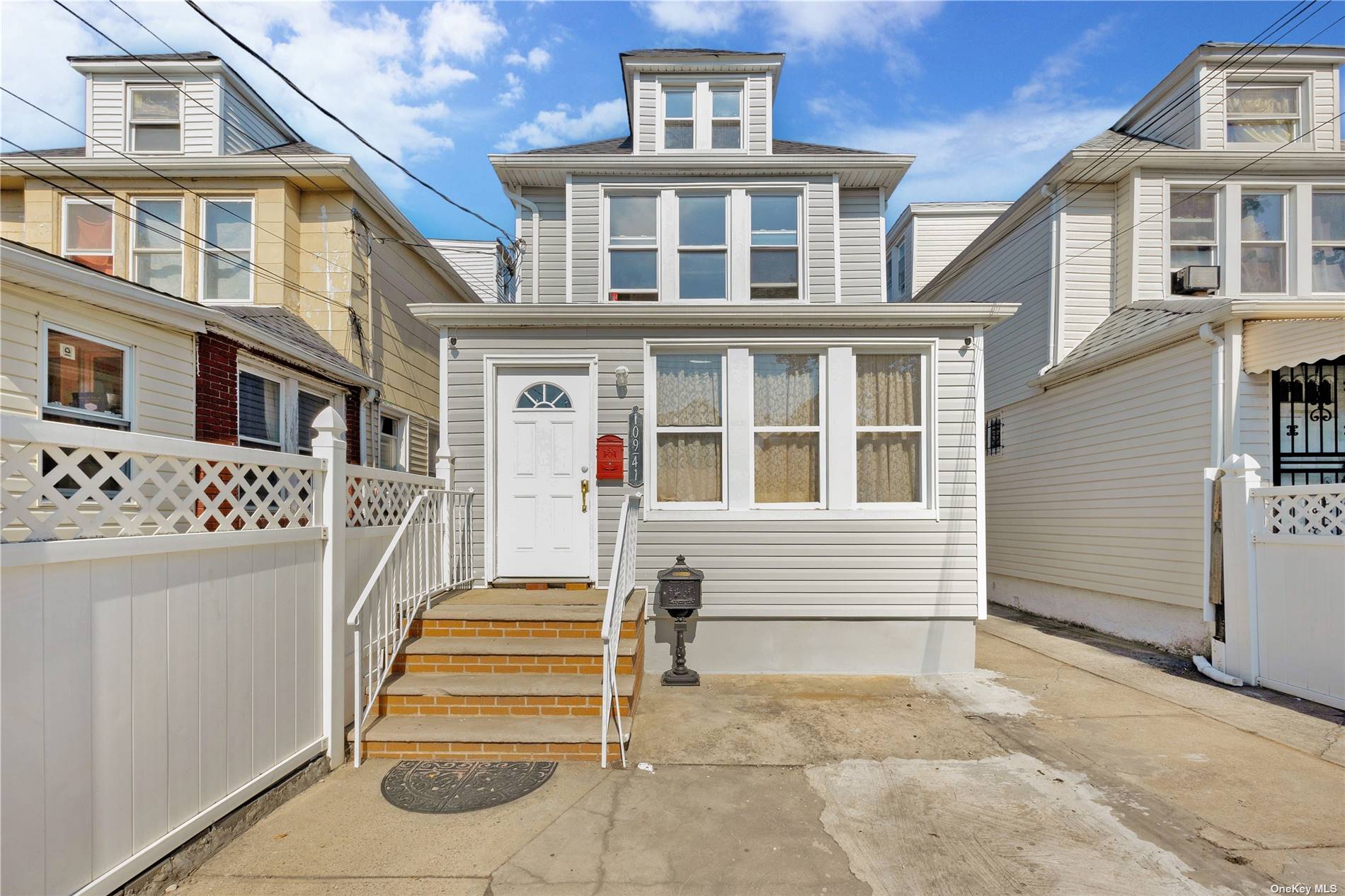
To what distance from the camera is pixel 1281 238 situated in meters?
8.37

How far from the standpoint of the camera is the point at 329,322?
27.2 ft

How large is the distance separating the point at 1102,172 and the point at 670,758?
31.3 feet

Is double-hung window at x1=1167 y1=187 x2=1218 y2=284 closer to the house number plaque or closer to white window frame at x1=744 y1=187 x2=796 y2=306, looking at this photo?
white window frame at x1=744 y1=187 x2=796 y2=306

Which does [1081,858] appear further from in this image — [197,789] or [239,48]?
[239,48]

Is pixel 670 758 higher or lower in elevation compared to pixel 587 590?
lower

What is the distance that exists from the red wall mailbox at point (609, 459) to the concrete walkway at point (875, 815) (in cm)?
206

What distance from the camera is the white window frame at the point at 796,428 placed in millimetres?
5867

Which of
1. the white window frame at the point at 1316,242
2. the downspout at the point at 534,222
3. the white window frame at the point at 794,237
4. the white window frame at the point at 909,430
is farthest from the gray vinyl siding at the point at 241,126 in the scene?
the white window frame at the point at 1316,242

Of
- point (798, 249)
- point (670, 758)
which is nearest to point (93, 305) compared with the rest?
point (670, 758)

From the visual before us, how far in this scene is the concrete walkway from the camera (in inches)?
106

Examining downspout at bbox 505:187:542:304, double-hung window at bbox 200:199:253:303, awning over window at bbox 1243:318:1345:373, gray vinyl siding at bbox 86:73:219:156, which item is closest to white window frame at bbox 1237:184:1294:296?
awning over window at bbox 1243:318:1345:373

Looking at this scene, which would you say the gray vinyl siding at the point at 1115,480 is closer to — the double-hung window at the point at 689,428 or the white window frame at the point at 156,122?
the double-hung window at the point at 689,428

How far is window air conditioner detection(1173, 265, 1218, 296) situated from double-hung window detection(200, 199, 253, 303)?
41.1ft

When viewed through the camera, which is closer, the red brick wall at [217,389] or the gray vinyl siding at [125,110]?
the red brick wall at [217,389]
